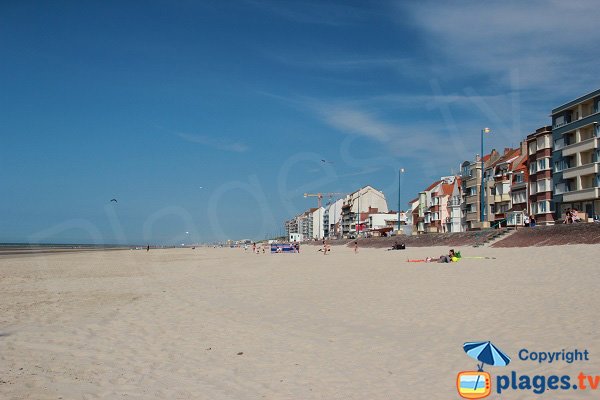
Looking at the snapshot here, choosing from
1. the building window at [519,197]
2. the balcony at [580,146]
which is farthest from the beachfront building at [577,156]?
the building window at [519,197]

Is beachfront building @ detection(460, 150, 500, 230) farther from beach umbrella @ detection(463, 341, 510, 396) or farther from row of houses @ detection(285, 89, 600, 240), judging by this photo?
beach umbrella @ detection(463, 341, 510, 396)

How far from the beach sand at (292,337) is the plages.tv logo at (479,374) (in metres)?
0.12

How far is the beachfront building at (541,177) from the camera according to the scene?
54122 millimetres

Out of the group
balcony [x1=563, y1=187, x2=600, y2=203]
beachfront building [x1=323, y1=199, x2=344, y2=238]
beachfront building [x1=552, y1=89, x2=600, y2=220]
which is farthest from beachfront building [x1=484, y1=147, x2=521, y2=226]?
beachfront building [x1=323, y1=199, x2=344, y2=238]

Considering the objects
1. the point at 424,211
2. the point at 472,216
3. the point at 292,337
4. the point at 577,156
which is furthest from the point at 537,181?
the point at 292,337

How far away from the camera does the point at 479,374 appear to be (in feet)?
23.8

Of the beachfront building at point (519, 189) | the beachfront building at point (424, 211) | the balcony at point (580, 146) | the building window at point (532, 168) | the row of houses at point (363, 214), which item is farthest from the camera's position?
the row of houses at point (363, 214)

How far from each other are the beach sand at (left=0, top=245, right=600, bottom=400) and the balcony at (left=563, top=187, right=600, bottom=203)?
3236 cm

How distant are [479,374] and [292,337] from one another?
13.4ft

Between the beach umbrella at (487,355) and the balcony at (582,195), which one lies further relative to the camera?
the balcony at (582,195)

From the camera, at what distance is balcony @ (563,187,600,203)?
45594mm

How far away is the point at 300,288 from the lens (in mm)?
18484

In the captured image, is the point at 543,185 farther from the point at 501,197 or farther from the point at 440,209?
the point at 440,209

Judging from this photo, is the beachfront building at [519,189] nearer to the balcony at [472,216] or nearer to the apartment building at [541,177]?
the apartment building at [541,177]
